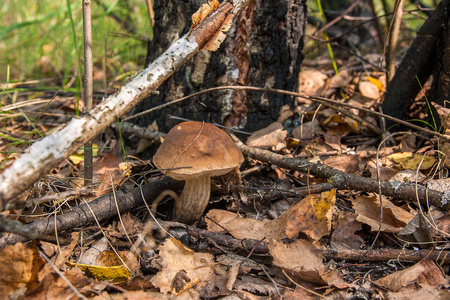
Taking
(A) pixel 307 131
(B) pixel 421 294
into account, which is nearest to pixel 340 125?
(A) pixel 307 131

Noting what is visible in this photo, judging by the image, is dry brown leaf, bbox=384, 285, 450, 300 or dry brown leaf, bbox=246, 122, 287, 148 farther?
dry brown leaf, bbox=246, 122, 287, 148

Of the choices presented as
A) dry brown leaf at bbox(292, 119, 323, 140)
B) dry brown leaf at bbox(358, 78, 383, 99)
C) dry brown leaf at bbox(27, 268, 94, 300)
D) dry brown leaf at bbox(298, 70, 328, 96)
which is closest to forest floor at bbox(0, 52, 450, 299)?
dry brown leaf at bbox(27, 268, 94, 300)

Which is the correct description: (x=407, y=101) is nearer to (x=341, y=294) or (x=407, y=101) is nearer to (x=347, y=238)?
(x=347, y=238)

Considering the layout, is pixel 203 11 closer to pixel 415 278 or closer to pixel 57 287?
pixel 57 287

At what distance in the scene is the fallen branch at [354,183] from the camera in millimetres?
1877

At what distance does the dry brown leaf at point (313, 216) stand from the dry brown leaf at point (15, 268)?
1.23 metres

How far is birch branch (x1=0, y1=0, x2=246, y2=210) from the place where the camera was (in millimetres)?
1198

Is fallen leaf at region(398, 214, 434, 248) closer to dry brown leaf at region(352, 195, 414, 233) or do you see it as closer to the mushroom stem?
dry brown leaf at region(352, 195, 414, 233)

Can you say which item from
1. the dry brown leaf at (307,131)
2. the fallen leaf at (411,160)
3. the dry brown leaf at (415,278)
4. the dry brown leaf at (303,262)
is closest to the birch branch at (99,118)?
the dry brown leaf at (303,262)

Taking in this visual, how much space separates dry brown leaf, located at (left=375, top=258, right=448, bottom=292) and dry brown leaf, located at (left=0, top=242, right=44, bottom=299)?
1.56m

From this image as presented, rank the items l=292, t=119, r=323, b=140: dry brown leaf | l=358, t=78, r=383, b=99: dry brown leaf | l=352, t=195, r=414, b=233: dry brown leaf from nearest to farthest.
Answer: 1. l=352, t=195, r=414, b=233: dry brown leaf
2. l=292, t=119, r=323, b=140: dry brown leaf
3. l=358, t=78, r=383, b=99: dry brown leaf

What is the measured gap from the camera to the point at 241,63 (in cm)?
253

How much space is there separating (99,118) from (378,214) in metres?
1.64

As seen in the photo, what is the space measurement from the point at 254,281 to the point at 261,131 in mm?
1254
